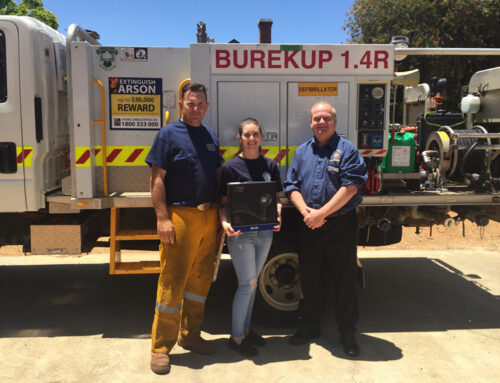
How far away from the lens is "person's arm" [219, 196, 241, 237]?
11.1 feet

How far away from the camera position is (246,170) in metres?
3.48

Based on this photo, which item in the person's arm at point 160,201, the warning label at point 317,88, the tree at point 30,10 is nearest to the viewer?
the person's arm at point 160,201

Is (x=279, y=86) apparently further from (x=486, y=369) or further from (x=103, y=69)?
(x=486, y=369)

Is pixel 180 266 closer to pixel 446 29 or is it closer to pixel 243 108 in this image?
pixel 243 108

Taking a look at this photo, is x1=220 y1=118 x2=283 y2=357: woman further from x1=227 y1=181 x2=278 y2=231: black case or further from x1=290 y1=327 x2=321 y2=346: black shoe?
x1=290 y1=327 x2=321 y2=346: black shoe

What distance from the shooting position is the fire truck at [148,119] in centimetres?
389

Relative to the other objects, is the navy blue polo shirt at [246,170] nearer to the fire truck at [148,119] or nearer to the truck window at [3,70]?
the fire truck at [148,119]

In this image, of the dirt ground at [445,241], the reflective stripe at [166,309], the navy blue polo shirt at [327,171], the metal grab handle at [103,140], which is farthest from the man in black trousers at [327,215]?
the dirt ground at [445,241]

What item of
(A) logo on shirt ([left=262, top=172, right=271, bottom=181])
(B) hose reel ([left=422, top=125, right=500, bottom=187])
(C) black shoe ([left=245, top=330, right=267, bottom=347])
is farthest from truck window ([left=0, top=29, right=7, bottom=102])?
(B) hose reel ([left=422, top=125, right=500, bottom=187])

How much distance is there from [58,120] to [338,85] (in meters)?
2.71

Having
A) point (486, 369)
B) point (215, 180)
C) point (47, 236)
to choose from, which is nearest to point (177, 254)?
point (215, 180)

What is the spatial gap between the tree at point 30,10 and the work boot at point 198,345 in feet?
53.0

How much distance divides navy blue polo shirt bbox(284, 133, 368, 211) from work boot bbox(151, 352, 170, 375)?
1.68 metres

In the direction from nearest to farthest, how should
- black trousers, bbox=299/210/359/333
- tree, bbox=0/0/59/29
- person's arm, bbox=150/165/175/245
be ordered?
1. person's arm, bbox=150/165/175/245
2. black trousers, bbox=299/210/359/333
3. tree, bbox=0/0/59/29
